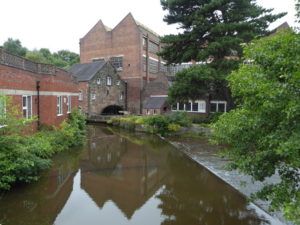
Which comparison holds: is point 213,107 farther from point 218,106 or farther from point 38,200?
point 38,200

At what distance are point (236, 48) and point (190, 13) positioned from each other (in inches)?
219

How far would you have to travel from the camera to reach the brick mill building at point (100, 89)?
31.0m

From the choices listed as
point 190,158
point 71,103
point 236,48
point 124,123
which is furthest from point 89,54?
point 190,158

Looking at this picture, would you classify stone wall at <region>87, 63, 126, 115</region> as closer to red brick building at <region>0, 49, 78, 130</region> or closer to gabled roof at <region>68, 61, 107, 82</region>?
gabled roof at <region>68, 61, 107, 82</region>

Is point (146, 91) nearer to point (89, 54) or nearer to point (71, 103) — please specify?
point (89, 54)

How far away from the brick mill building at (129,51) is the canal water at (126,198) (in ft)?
85.1

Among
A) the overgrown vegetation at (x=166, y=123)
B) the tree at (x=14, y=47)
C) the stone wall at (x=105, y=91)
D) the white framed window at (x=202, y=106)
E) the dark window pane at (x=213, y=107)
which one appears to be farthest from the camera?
the tree at (x=14, y=47)

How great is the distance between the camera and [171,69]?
42.2 m

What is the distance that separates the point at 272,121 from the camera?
3953 mm

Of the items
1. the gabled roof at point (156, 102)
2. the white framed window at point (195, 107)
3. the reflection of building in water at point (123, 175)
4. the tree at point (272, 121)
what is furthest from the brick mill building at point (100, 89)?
the tree at point (272, 121)

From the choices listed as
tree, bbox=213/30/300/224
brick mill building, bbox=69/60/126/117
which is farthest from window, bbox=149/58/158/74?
tree, bbox=213/30/300/224

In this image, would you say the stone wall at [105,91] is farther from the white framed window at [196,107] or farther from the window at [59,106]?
the window at [59,106]

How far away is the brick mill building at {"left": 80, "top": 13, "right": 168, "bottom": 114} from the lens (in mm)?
36469

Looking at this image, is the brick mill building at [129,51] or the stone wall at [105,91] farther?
the brick mill building at [129,51]
